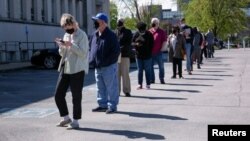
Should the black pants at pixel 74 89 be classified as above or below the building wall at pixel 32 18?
below

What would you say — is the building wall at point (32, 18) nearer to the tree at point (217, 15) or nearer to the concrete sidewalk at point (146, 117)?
the concrete sidewalk at point (146, 117)

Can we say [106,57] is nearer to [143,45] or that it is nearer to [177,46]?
[143,45]

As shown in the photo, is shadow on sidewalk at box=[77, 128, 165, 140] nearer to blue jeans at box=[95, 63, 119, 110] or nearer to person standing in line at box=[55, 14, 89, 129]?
person standing in line at box=[55, 14, 89, 129]

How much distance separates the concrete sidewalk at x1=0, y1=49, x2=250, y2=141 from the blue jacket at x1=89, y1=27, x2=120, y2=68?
1019 mm

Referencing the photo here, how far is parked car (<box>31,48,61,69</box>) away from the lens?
1054 inches

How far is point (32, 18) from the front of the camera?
3997cm

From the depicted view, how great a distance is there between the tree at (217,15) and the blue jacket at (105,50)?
59.7m

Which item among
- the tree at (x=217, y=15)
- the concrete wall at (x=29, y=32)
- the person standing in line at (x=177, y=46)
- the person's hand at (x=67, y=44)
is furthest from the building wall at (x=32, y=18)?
the person's hand at (x=67, y=44)

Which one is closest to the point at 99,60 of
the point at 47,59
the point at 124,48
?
the point at 124,48

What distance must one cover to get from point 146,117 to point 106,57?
141 cm

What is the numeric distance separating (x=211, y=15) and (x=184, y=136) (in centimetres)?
6338

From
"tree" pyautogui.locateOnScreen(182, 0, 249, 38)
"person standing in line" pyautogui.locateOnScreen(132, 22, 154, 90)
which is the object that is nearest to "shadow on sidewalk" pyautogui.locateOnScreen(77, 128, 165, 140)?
"person standing in line" pyautogui.locateOnScreen(132, 22, 154, 90)

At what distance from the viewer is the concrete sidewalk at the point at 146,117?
8477 millimetres

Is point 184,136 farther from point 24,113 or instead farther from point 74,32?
point 24,113
